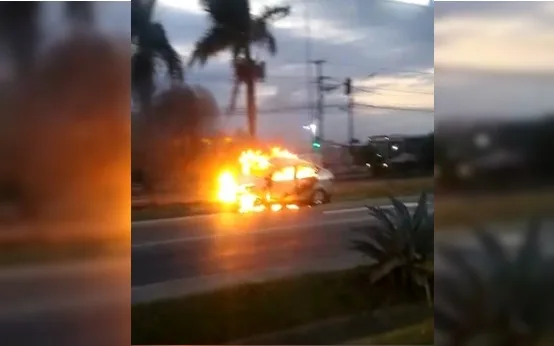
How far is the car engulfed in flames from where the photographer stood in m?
2.62

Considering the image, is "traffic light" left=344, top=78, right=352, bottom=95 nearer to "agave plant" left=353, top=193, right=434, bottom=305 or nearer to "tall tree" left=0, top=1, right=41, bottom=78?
"agave plant" left=353, top=193, right=434, bottom=305

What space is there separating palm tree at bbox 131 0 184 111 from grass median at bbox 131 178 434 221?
1.43 feet

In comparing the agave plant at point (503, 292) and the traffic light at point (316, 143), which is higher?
the traffic light at point (316, 143)

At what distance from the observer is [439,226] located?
2555 millimetres

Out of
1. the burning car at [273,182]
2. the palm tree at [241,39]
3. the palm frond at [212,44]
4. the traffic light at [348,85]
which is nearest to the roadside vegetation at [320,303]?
the burning car at [273,182]

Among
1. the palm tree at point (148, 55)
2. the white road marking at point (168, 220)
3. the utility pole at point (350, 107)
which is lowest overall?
the white road marking at point (168, 220)

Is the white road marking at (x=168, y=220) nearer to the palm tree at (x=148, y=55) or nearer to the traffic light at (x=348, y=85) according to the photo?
the palm tree at (x=148, y=55)

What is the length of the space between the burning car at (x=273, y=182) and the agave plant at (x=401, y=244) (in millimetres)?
248

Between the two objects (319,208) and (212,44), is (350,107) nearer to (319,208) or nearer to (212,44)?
(319,208)

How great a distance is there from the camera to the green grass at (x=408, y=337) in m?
2.57

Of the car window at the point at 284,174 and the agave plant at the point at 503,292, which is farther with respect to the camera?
the car window at the point at 284,174

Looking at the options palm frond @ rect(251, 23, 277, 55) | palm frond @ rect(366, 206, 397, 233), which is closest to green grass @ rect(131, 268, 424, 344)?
palm frond @ rect(366, 206, 397, 233)

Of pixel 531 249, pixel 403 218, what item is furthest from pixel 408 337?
pixel 531 249

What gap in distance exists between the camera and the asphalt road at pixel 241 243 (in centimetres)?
260
